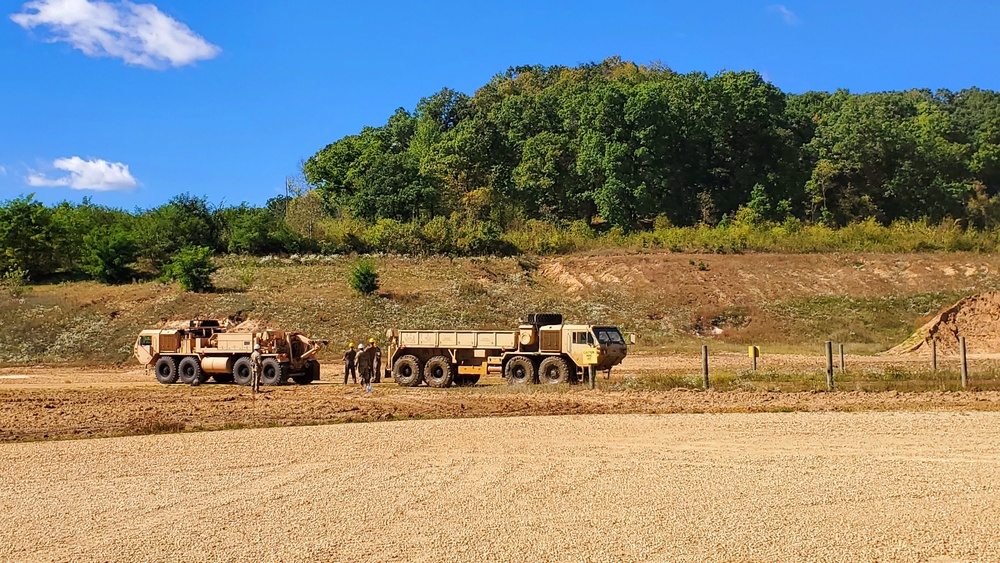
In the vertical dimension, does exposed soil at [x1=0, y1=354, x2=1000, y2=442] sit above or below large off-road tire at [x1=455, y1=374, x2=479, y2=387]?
below

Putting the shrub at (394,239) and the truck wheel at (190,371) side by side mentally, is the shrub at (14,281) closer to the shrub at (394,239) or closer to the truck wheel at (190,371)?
the shrub at (394,239)

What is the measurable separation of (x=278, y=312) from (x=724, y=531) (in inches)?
1648

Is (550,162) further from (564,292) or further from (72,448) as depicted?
(72,448)

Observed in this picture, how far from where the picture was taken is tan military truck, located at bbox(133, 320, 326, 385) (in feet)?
103

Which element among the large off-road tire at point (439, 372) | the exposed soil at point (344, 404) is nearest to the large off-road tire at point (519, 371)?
the exposed soil at point (344, 404)

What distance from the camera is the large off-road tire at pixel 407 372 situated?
29391mm

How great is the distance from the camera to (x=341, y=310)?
49.5 m

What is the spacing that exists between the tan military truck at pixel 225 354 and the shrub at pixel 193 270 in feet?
63.1

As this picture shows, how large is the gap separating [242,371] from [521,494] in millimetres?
22016

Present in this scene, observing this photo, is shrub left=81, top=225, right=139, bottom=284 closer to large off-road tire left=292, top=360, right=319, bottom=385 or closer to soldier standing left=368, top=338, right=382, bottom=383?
large off-road tire left=292, top=360, right=319, bottom=385

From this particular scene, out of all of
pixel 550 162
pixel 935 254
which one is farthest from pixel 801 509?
pixel 550 162

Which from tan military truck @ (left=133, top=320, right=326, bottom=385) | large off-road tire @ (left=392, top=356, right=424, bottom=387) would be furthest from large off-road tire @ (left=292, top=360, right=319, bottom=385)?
large off-road tire @ (left=392, top=356, right=424, bottom=387)

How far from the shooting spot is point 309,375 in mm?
32312

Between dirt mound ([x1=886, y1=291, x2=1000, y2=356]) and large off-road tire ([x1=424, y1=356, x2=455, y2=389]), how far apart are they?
21985mm
